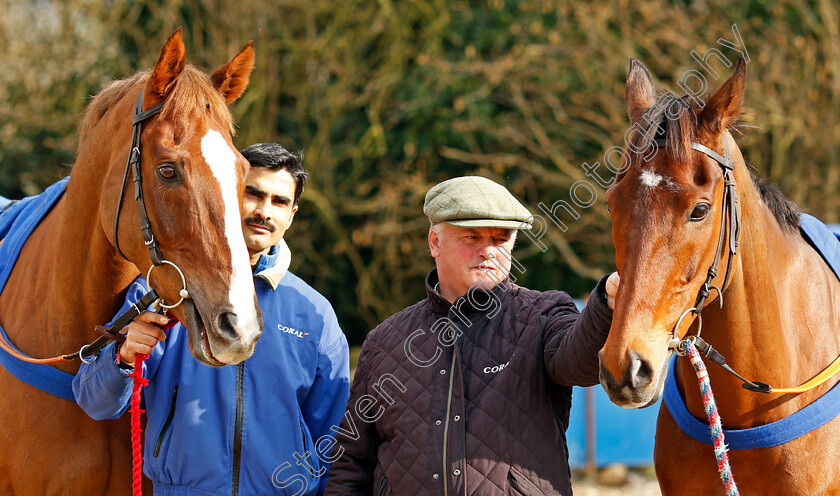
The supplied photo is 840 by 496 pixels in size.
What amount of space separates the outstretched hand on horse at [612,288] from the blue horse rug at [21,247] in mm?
1741

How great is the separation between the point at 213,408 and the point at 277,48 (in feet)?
19.7

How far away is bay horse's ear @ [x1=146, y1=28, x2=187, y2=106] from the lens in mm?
2330

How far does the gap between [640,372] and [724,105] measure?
2.75ft

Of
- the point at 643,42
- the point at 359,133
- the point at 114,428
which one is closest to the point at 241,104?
the point at 359,133

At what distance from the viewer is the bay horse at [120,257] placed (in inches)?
86.0

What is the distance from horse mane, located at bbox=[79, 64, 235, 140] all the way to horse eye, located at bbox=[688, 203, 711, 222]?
4.57 feet

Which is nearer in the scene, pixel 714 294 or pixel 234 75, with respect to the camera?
pixel 714 294

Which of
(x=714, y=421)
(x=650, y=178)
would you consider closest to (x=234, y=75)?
(x=650, y=178)

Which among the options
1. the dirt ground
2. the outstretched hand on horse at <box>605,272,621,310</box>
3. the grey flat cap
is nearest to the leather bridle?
the outstretched hand on horse at <box>605,272,621,310</box>

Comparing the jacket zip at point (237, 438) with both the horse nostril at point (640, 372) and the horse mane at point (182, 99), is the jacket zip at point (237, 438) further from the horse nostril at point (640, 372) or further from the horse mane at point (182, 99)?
the horse nostril at point (640, 372)

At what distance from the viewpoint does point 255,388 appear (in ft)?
8.76

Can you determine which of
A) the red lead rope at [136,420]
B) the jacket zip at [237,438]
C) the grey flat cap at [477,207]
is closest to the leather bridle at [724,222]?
the grey flat cap at [477,207]

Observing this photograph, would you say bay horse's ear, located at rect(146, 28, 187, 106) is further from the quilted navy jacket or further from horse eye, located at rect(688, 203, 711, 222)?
horse eye, located at rect(688, 203, 711, 222)

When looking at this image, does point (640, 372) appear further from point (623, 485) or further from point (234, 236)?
point (623, 485)
